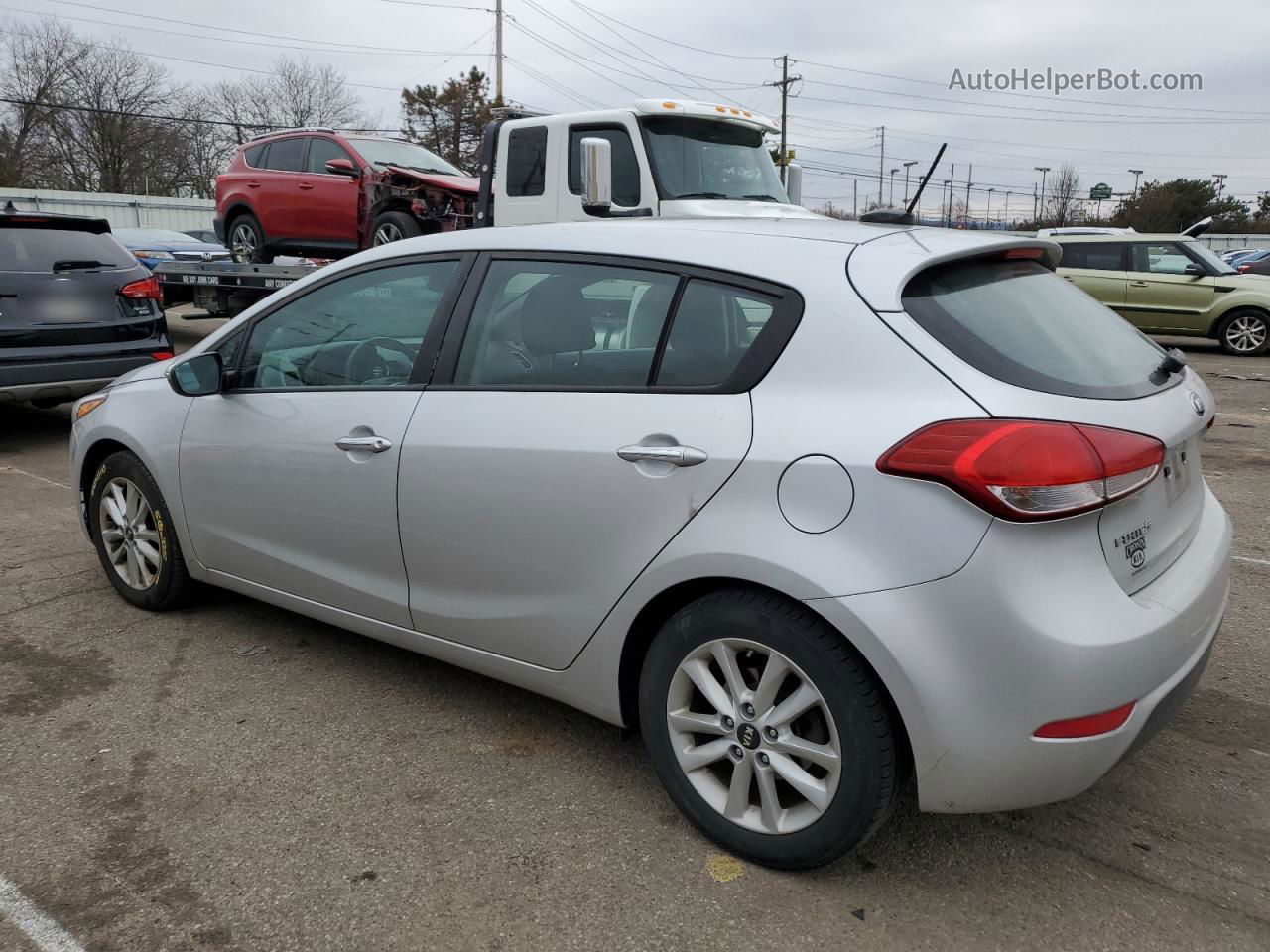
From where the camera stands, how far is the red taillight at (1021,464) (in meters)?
2.09

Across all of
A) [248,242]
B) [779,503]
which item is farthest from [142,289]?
[779,503]

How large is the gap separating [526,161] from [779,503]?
6.85 m

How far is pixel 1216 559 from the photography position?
2645mm

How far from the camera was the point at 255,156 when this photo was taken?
1141 cm

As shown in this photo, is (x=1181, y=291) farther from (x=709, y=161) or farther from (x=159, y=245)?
(x=159, y=245)

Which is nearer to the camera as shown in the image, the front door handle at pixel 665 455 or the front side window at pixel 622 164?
the front door handle at pixel 665 455

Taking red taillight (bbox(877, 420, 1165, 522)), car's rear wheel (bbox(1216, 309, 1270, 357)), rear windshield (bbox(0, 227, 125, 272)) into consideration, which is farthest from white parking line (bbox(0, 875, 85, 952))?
car's rear wheel (bbox(1216, 309, 1270, 357))

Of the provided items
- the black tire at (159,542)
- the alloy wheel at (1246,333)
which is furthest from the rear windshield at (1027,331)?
the alloy wheel at (1246,333)

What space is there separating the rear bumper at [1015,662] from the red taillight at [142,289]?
6.98 m

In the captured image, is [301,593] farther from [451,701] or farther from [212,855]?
[212,855]

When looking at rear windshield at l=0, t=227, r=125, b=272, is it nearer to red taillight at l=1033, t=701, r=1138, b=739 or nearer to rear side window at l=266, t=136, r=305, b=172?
rear side window at l=266, t=136, r=305, b=172

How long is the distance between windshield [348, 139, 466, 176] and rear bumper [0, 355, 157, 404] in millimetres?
3815

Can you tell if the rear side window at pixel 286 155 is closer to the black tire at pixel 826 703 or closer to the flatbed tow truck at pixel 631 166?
the flatbed tow truck at pixel 631 166

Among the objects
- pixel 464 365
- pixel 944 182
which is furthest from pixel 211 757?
pixel 944 182
